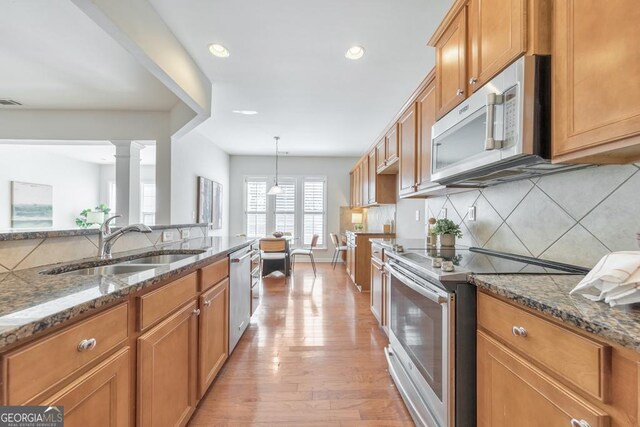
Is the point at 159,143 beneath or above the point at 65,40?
beneath

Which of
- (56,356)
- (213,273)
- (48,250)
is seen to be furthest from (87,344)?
(213,273)

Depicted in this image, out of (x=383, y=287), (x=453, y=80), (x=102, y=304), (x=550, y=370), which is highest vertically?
(x=453, y=80)

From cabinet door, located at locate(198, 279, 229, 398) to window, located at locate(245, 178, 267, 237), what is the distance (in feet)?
15.6

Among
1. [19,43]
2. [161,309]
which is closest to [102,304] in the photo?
[161,309]

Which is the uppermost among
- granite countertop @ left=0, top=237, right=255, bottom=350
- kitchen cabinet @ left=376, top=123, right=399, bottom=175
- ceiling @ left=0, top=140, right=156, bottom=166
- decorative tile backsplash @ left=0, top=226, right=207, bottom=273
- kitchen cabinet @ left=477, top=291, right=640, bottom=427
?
ceiling @ left=0, top=140, right=156, bottom=166

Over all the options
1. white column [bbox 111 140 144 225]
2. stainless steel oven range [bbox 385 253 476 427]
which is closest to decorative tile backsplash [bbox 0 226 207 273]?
stainless steel oven range [bbox 385 253 476 427]

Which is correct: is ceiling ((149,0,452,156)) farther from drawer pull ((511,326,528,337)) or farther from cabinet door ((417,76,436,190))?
drawer pull ((511,326,528,337))

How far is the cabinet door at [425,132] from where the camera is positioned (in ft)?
6.73

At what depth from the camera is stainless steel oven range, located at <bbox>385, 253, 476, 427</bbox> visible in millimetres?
1165

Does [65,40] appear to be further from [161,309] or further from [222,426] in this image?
[222,426]

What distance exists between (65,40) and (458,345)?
11.2 ft

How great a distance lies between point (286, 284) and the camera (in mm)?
4496

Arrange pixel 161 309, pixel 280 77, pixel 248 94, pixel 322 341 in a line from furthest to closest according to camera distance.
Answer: pixel 248 94
pixel 280 77
pixel 322 341
pixel 161 309

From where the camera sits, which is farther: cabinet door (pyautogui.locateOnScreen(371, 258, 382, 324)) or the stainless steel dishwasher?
cabinet door (pyautogui.locateOnScreen(371, 258, 382, 324))
